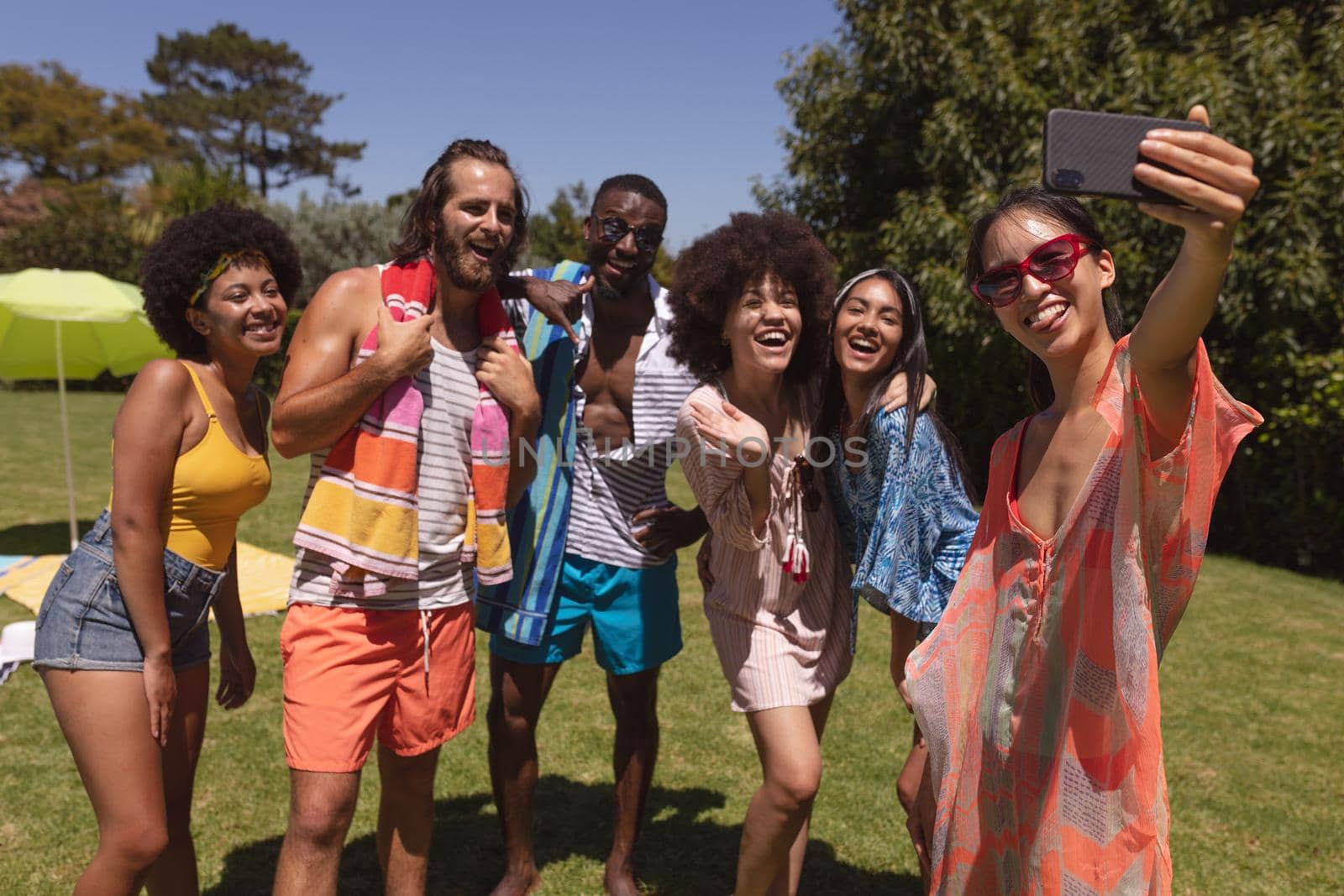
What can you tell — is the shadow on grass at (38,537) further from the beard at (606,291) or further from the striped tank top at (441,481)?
the striped tank top at (441,481)

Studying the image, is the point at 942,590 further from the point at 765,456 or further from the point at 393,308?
the point at 393,308

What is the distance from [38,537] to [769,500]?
8732 mm

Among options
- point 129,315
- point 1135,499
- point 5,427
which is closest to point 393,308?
point 1135,499

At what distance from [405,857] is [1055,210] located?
258 centimetres

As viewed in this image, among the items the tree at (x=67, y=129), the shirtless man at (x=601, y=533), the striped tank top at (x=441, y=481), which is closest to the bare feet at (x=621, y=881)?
the shirtless man at (x=601, y=533)

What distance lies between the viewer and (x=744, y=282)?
3260 millimetres

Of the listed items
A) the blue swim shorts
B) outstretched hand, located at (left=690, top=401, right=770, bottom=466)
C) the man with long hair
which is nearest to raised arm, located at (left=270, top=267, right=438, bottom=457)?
the man with long hair

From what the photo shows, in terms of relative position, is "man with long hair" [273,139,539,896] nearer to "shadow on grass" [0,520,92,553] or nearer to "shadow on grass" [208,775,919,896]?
"shadow on grass" [208,775,919,896]

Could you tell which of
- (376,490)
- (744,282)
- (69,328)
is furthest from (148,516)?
(69,328)

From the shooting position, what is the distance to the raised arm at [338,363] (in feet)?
9.09

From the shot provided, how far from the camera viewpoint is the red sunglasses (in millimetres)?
2072

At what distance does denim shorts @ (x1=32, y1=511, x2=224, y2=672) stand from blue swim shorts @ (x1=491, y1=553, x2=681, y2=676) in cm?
125

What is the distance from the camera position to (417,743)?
3062 millimetres

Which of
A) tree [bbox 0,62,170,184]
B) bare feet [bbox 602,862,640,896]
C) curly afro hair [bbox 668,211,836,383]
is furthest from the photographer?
tree [bbox 0,62,170,184]
